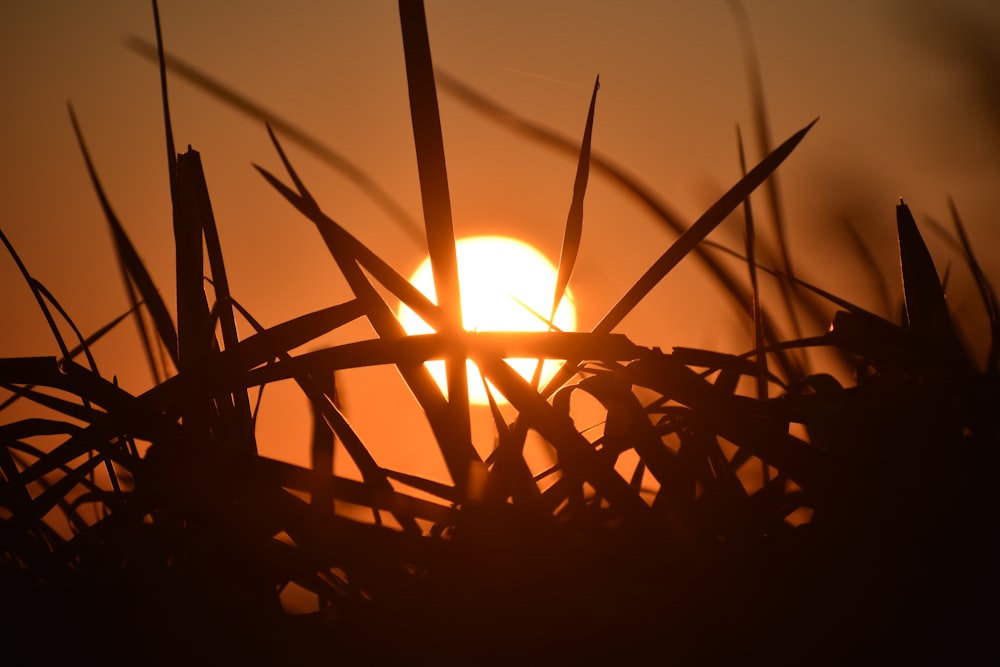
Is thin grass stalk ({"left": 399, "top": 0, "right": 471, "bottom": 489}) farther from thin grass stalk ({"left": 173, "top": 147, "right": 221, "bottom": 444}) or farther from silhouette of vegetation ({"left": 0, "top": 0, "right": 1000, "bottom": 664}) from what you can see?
thin grass stalk ({"left": 173, "top": 147, "right": 221, "bottom": 444})

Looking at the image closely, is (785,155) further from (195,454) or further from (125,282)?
(125,282)

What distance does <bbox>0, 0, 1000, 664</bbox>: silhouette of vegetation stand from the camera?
0.22m

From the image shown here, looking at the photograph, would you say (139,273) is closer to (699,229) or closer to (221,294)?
(221,294)

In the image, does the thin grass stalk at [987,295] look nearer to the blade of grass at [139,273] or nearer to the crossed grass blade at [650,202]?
the crossed grass blade at [650,202]

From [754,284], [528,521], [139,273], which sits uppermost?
[139,273]

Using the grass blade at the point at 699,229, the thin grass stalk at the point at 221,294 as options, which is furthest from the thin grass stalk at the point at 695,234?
the thin grass stalk at the point at 221,294

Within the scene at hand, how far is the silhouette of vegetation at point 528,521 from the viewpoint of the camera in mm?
221

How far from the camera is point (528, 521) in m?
0.23

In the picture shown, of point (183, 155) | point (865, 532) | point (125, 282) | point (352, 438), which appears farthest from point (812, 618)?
point (125, 282)

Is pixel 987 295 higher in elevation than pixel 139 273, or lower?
lower

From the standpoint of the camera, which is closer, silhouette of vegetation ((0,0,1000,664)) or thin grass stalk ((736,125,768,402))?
silhouette of vegetation ((0,0,1000,664))

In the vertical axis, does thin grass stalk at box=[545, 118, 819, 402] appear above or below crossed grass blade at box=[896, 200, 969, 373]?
above

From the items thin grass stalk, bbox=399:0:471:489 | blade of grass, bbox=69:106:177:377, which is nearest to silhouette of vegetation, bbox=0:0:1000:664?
thin grass stalk, bbox=399:0:471:489

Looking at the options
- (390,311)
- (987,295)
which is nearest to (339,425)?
(390,311)
